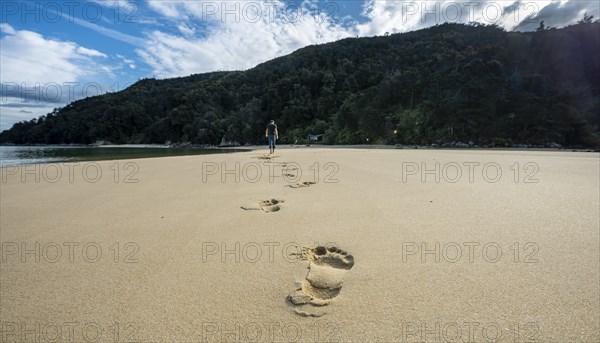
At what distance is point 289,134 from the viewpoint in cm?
3941

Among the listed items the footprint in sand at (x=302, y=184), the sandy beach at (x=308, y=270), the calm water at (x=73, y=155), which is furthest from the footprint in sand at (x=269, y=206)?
the calm water at (x=73, y=155)

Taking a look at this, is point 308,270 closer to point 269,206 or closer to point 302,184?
point 269,206

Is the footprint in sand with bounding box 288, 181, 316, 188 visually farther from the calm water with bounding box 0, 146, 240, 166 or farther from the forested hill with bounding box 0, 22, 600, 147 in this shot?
the forested hill with bounding box 0, 22, 600, 147

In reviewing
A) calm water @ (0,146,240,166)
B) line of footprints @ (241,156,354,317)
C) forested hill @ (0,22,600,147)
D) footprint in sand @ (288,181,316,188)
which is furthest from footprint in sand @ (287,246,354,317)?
forested hill @ (0,22,600,147)

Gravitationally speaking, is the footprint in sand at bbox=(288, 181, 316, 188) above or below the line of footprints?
above

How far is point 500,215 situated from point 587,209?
846mm

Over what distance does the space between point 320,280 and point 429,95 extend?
2970 cm

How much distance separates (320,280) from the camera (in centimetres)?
139

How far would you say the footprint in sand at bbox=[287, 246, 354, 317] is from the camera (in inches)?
46.8

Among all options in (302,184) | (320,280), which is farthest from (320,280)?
(302,184)

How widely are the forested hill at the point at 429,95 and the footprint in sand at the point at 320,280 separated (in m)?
23.4

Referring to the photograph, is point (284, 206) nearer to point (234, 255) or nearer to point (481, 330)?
point (234, 255)

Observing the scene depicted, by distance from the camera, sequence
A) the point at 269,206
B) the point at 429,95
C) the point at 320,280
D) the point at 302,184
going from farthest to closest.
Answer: the point at 429,95 < the point at 302,184 < the point at 269,206 < the point at 320,280

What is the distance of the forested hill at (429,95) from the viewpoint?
20.5 m
